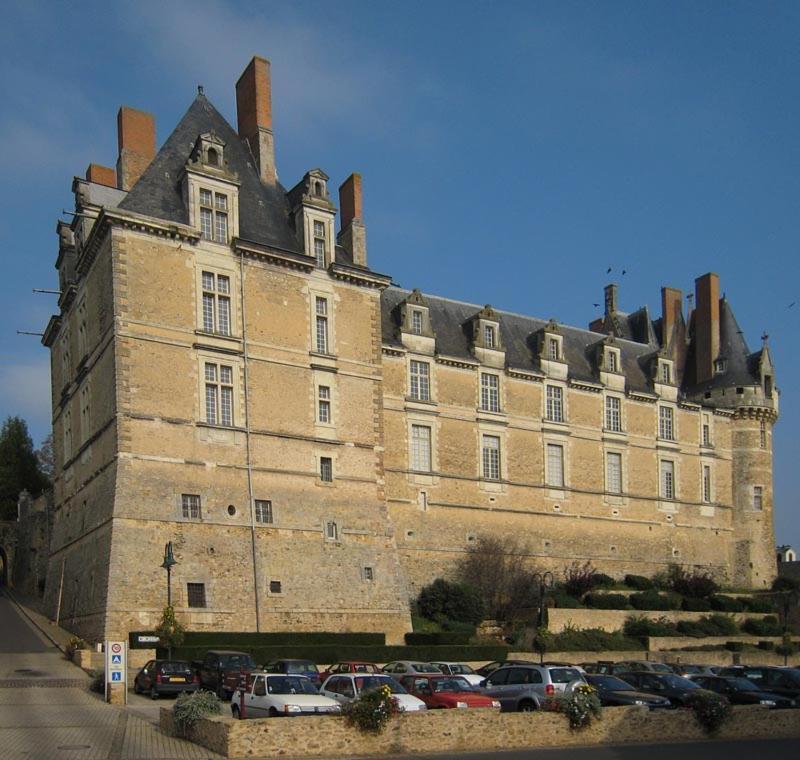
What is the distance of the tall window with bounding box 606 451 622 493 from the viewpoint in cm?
5591

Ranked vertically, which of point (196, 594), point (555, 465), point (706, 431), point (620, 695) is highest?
point (706, 431)

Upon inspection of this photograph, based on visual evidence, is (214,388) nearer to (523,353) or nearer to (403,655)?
(403,655)

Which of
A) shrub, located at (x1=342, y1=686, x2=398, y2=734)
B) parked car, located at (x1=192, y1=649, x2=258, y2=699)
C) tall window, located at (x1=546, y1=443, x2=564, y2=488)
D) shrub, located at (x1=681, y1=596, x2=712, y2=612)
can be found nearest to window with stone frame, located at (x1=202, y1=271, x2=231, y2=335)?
parked car, located at (x1=192, y1=649, x2=258, y2=699)

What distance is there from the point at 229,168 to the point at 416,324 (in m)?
12.6

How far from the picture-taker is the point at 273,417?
39188 mm

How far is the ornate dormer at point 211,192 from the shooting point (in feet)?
127

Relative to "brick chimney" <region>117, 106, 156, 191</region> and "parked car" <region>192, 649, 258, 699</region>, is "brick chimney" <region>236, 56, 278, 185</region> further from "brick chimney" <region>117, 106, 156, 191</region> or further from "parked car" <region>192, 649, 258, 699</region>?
"parked car" <region>192, 649, 258, 699</region>

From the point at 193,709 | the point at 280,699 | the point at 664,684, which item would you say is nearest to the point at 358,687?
the point at 280,699

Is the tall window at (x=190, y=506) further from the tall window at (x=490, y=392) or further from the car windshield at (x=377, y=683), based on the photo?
the tall window at (x=490, y=392)

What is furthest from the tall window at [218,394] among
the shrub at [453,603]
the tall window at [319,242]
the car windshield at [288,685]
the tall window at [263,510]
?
the car windshield at [288,685]

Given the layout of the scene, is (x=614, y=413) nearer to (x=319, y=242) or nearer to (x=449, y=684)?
(x=319, y=242)

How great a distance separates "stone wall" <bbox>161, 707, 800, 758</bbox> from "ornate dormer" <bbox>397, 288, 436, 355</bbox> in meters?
28.4

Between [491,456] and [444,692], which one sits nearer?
[444,692]

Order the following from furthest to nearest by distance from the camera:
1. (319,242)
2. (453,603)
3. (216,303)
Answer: (453,603)
(319,242)
(216,303)
